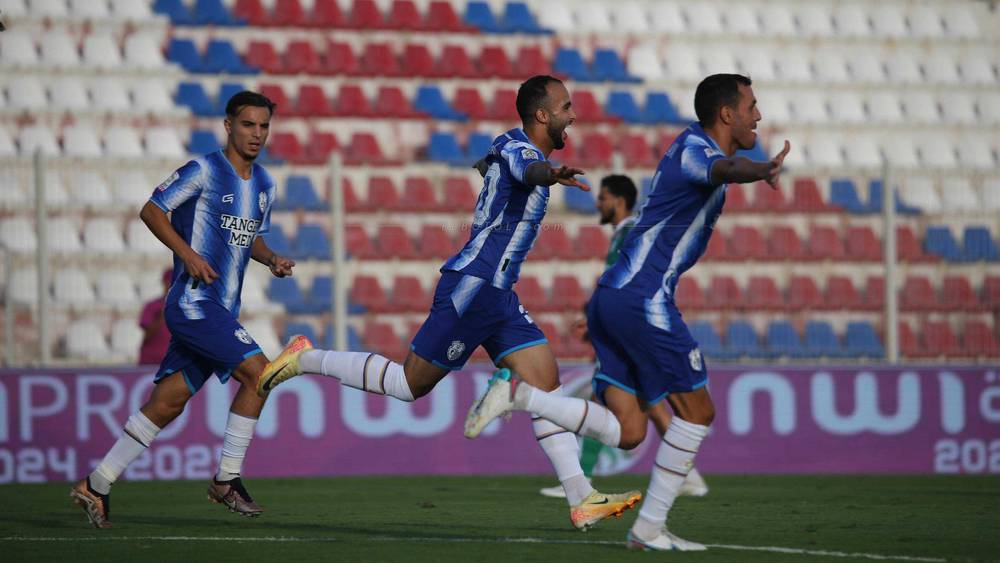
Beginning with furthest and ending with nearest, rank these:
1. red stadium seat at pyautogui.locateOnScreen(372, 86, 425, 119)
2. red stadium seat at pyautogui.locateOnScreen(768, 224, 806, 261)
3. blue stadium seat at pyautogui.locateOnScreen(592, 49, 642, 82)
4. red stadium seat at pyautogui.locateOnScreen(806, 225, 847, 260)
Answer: blue stadium seat at pyautogui.locateOnScreen(592, 49, 642, 82) < red stadium seat at pyautogui.locateOnScreen(372, 86, 425, 119) < red stadium seat at pyautogui.locateOnScreen(806, 225, 847, 260) < red stadium seat at pyautogui.locateOnScreen(768, 224, 806, 261)

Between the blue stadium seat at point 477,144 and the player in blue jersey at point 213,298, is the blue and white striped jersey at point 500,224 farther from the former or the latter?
the blue stadium seat at point 477,144

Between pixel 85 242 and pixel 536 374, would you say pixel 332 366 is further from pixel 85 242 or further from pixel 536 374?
pixel 85 242

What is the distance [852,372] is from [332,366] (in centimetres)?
734

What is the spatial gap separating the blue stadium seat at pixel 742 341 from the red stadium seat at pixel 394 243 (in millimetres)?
3596

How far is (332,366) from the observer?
761 cm

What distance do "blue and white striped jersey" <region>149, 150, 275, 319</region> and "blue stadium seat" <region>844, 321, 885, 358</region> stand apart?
8.26m

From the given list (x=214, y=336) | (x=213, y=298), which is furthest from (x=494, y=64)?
(x=214, y=336)

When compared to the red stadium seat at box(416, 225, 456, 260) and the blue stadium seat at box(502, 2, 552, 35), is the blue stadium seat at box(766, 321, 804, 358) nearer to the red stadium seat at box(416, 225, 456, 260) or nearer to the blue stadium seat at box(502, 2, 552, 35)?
the red stadium seat at box(416, 225, 456, 260)

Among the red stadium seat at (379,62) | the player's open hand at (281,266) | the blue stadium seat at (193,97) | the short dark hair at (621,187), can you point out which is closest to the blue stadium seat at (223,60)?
the blue stadium seat at (193,97)

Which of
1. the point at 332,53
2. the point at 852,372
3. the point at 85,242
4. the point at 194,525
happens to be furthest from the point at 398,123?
the point at 194,525

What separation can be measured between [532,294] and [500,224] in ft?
29.5

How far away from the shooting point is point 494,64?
69.1ft

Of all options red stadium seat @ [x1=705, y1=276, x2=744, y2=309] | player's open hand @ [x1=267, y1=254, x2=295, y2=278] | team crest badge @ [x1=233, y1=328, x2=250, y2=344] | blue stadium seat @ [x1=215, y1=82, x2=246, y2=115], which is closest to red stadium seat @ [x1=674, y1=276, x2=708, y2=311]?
red stadium seat @ [x1=705, y1=276, x2=744, y2=309]

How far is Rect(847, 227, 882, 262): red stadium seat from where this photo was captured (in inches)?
619
